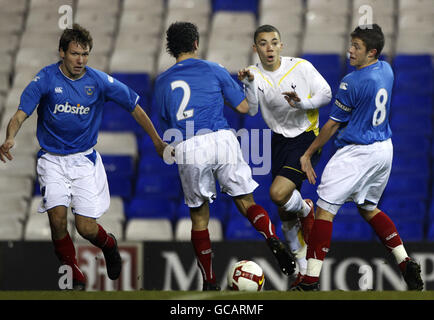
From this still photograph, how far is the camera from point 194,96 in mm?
6363

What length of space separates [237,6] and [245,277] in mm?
6222

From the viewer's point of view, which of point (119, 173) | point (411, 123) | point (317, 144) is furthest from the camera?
point (411, 123)

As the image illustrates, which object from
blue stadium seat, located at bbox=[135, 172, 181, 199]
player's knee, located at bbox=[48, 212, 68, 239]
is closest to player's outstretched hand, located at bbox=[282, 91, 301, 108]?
player's knee, located at bbox=[48, 212, 68, 239]

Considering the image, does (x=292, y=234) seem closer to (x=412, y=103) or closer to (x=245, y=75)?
(x=245, y=75)

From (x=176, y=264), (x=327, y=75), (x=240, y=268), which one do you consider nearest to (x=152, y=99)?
(x=327, y=75)

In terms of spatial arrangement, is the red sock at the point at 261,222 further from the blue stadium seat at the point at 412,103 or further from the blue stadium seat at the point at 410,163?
the blue stadium seat at the point at 412,103

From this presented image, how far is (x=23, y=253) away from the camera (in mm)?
8625

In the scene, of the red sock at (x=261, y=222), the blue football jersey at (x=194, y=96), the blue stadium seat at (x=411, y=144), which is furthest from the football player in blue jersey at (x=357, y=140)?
the blue stadium seat at (x=411, y=144)

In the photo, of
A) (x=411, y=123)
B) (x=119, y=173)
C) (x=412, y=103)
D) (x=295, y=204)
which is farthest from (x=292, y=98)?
(x=412, y=103)

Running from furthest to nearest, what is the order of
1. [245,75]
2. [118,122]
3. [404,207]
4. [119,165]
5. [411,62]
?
[411,62] → [118,122] → [119,165] → [404,207] → [245,75]

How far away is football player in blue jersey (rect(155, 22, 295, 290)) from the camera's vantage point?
20.9 feet

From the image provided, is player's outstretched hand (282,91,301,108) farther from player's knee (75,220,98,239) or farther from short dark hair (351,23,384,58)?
player's knee (75,220,98,239)

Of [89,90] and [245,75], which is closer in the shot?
[245,75]

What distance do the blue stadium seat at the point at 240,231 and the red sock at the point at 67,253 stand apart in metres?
2.74
